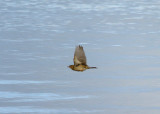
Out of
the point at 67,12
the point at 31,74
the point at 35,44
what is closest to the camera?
the point at 31,74

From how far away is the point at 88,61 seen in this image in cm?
1532

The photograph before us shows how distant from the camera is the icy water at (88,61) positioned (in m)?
11.0

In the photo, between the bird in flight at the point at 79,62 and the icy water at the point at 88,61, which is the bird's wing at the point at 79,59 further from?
the icy water at the point at 88,61

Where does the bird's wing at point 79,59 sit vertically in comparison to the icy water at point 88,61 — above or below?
above

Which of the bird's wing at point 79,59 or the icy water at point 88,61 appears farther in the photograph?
the bird's wing at point 79,59

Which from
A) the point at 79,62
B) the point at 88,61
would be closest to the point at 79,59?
the point at 79,62

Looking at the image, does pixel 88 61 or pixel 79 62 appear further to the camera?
pixel 88 61

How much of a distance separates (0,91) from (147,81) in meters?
2.84

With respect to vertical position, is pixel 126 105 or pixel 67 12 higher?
pixel 126 105

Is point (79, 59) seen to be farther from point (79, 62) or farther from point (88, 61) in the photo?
point (88, 61)

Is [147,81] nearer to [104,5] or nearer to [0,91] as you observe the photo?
[0,91]

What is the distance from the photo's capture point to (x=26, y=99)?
37.2ft

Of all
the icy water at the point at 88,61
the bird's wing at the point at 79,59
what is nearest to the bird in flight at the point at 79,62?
the bird's wing at the point at 79,59

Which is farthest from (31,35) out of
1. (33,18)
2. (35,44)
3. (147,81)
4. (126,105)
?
(126,105)
